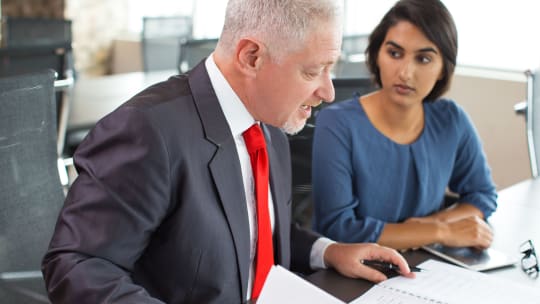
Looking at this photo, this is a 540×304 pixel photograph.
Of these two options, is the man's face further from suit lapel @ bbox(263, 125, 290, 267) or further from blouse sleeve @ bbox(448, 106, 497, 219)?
blouse sleeve @ bbox(448, 106, 497, 219)

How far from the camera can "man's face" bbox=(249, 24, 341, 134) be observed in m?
1.19

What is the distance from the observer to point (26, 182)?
1507 millimetres

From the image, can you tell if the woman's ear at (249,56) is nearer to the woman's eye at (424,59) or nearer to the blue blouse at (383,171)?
the blue blouse at (383,171)

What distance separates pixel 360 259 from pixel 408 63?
67 centimetres

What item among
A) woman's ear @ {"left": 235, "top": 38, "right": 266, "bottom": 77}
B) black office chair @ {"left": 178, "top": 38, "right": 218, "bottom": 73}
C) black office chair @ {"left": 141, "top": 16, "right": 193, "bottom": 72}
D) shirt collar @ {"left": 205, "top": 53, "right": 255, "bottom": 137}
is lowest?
black office chair @ {"left": 141, "top": 16, "right": 193, "bottom": 72}

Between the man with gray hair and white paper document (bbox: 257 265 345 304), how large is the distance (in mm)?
154

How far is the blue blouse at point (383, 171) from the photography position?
1.74 m

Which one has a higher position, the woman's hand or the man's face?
the man's face

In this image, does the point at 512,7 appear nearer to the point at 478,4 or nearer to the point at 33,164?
the point at 478,4

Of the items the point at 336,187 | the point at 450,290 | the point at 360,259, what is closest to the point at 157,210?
the point at 360,259

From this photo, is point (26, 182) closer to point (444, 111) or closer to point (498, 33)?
point (444, 111)

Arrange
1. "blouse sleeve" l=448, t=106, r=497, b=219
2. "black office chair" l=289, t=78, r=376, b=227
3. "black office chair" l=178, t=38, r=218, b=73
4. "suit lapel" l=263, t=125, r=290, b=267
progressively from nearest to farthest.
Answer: "suit lapel" l=263, t=125, r=290, b=267 < "blouse sleeve" l=448, t=106, r=497, b=219 < "black office chair" l=289, t=78, r=376, b=227 < "black office chair" l=178, t=38, r=218, b=73

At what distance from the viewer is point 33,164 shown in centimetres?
153

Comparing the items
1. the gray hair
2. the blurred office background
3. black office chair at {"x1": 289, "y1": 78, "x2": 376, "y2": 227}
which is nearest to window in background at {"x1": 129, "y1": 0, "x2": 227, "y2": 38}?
the blurred office background
